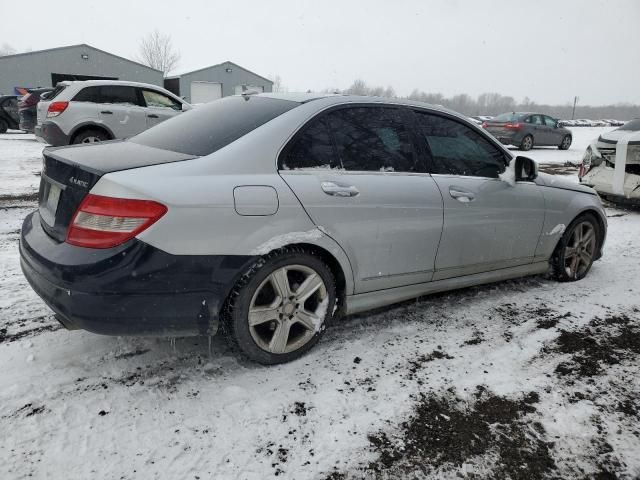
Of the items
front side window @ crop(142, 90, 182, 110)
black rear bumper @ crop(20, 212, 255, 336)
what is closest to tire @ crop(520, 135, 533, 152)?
front side window @ crop(142, 90, 182, 110)

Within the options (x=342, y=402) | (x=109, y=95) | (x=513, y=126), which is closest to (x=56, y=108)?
(x=109, y=95)

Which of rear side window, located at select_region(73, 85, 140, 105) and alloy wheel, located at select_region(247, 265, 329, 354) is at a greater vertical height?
rear side window, located at select_region(73, 85, 140, 105)

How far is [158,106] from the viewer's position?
9641 mm

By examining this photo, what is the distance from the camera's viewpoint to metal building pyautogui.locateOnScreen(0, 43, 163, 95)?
2839 cm

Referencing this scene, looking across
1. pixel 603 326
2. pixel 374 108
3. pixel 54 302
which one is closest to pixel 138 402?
pixel 54 302

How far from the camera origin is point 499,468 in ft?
6.35

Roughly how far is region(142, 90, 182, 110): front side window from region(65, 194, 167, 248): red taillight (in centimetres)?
826

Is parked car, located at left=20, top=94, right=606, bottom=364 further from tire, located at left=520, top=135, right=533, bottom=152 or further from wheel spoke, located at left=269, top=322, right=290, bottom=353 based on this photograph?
tire, located at left=520, top=135, right=533, bottom=152

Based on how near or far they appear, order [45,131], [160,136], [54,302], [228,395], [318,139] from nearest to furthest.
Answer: [54,302], [228,395], [318,139], [160,136], [45,131]

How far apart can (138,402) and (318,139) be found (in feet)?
5.56

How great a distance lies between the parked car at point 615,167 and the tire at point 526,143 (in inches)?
411

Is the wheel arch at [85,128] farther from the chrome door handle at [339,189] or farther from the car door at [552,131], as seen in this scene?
the car door at [552,131]

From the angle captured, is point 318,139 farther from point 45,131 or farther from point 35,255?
point 45,131

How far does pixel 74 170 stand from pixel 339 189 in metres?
1.39
